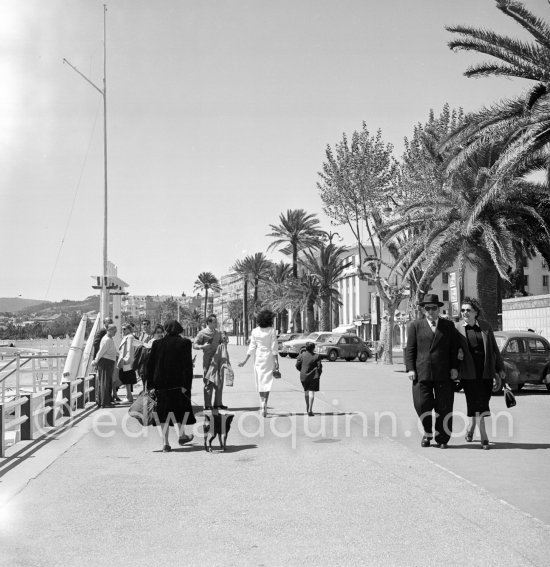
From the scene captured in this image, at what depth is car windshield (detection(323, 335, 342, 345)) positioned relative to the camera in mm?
41622

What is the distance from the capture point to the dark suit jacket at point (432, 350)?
9.59 metres

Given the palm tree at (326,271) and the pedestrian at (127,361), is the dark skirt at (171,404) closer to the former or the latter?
the pedestrian at (127,361)

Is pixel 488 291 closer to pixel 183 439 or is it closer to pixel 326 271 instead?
pixel 183 439

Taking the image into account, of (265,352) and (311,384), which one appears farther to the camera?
Answer: (311,384)

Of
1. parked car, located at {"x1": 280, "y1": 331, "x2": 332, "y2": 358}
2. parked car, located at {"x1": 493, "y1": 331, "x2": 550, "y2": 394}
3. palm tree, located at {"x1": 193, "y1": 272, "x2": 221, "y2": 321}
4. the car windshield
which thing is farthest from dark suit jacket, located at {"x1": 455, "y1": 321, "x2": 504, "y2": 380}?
palm tree, located at {"x1": 193, "y1": 272, "x2": 221, "y2": 321}

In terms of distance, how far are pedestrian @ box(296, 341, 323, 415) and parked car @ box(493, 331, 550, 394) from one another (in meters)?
6.37

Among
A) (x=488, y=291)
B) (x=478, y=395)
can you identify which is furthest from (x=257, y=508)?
A: (x=488, y=291)

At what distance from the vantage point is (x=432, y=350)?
9617 mm

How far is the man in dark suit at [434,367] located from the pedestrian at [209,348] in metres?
2.69

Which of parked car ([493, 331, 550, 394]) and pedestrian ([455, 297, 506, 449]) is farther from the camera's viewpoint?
parked car ([493, 331, 550, 394])

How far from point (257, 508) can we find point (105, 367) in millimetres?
9491

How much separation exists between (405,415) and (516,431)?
97.5 inches

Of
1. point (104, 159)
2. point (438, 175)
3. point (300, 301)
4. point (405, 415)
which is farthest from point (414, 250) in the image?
point (300, 301)

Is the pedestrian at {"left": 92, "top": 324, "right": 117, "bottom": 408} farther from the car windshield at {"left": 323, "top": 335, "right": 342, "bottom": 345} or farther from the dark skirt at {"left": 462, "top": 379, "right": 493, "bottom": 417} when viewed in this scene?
the car windshield at {"left": 323, "top": 335, "right": 342, "bottom": 345}
